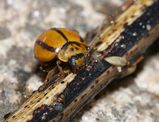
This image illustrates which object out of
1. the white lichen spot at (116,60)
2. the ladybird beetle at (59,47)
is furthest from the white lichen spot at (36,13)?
the white lichen spot at (116,60)

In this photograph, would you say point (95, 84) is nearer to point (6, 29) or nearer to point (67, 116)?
point (67, 116)

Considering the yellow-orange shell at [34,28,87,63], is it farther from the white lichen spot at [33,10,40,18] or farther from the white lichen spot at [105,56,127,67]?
the white lichen spot at [33,10,40,18]

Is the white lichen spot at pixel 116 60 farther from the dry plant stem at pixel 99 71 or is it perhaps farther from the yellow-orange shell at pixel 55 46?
the yellow-orange shell at pixel 55 46

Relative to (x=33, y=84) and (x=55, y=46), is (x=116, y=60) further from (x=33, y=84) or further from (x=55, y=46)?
(x=33, y=84)

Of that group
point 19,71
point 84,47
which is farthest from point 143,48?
point 19,71

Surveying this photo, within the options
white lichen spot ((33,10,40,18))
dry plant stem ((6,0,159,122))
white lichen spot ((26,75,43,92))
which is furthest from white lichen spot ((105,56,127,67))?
white lichen spot ((33,10,40,18))
